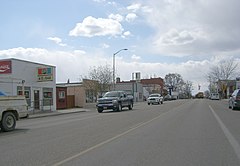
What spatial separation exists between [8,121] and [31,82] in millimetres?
19008

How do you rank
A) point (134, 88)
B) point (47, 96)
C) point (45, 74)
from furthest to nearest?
point (134, 88), point (47, 96), point (45, 74)

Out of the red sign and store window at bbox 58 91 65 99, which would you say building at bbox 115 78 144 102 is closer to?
store window at bbox 58 91 65 99

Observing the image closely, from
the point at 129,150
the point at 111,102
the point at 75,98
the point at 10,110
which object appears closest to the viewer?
the point at 129,150

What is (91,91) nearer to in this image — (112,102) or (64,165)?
(112,102)

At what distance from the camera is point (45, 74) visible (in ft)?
114

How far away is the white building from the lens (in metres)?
31.6

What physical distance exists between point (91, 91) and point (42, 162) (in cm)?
5687

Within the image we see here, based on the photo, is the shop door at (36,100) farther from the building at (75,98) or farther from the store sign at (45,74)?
the building at (75,98)

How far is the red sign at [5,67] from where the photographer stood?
31.7 m

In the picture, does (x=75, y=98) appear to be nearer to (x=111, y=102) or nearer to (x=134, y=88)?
(x=111, y=102)

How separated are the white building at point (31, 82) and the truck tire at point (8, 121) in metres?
14.9

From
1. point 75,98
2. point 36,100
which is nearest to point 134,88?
point 75,98

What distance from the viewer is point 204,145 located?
1038 centimetres

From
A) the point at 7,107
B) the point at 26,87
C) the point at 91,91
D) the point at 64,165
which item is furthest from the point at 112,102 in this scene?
the point at 91,91
